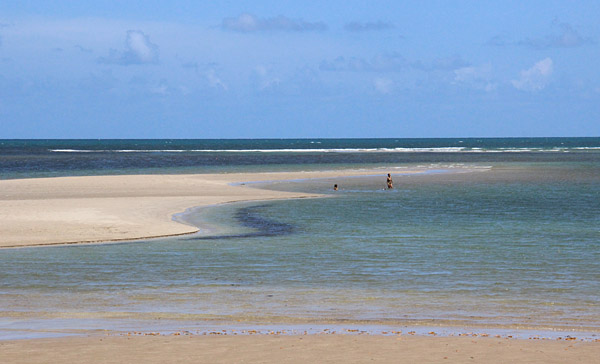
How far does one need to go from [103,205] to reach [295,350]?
28859 mm

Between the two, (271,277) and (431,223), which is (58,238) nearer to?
(271,277)

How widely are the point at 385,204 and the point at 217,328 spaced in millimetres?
31830

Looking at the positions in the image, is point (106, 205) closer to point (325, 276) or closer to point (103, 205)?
point (103, 205)

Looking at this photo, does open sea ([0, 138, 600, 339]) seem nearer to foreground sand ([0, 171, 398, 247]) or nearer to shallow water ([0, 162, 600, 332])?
shallow water ([0, 162, 600, 332])

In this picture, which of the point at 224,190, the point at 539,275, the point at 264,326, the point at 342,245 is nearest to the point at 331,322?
the point at 264,326

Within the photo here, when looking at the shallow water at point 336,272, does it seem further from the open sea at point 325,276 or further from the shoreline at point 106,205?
the shoreline at point 106,205

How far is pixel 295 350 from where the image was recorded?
1262 cm

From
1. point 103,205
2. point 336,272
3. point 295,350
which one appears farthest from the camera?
point 103,205

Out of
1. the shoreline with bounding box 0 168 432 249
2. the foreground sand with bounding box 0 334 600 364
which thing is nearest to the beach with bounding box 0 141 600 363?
the foreground sand with bounding box 0 334 600 364

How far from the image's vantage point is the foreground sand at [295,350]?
11969mm

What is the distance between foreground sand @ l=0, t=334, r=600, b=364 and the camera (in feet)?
39.3

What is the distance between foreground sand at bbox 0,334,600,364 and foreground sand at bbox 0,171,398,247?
A: 51.7ft

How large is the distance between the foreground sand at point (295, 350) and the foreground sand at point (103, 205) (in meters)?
15.8

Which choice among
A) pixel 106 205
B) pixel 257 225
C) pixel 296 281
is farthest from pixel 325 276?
pixel 106 205
